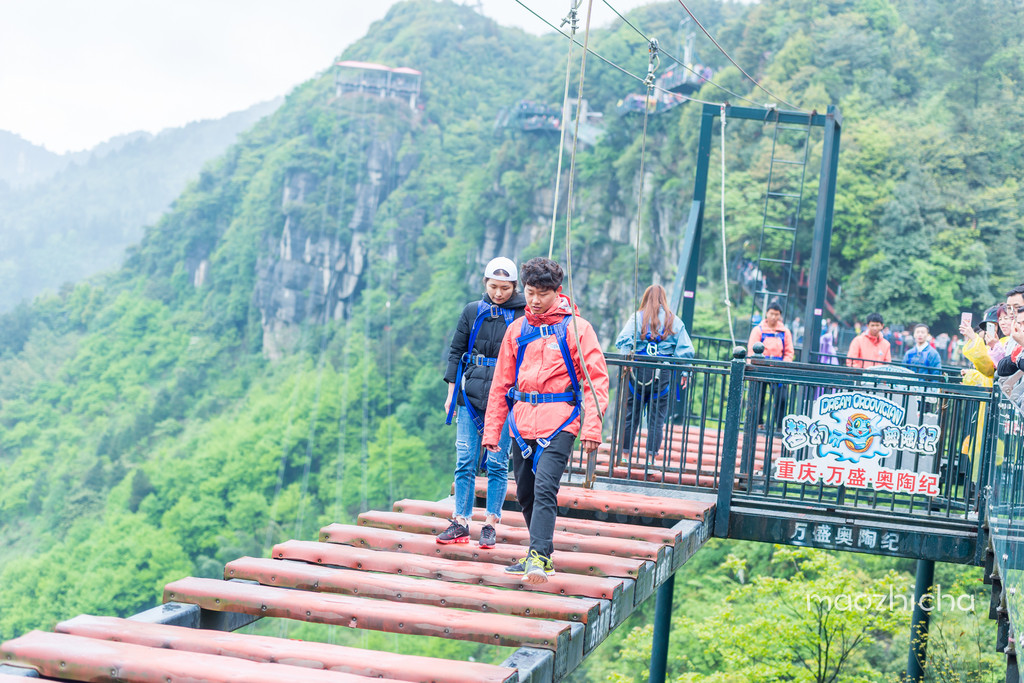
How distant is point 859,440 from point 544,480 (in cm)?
301

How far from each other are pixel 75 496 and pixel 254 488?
14700 millimetres

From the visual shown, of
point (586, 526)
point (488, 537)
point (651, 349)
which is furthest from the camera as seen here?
point (651, 349)

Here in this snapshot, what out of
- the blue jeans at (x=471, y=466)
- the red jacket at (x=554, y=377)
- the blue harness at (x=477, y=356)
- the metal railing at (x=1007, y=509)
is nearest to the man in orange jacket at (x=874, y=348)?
the metal railing at (x=1007, y=509)

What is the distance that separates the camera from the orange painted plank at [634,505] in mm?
6207

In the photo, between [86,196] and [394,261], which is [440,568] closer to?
[394,261]

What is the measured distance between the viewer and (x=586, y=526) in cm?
577

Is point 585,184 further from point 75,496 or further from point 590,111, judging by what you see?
point 75,496

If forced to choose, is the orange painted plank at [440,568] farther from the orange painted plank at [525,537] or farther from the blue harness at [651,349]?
the blue harness at [651,349]

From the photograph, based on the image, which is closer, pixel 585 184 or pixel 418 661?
pixel 418 661

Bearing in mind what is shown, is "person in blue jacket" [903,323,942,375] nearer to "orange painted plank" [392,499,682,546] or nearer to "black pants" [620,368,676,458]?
"black pants" [620,368,676,458]

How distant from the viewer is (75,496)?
2844 inches

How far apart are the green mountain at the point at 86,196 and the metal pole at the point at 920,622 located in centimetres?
13119

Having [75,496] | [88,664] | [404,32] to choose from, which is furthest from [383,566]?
[404,32]

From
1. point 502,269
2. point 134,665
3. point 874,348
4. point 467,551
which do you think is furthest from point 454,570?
point 874,348
